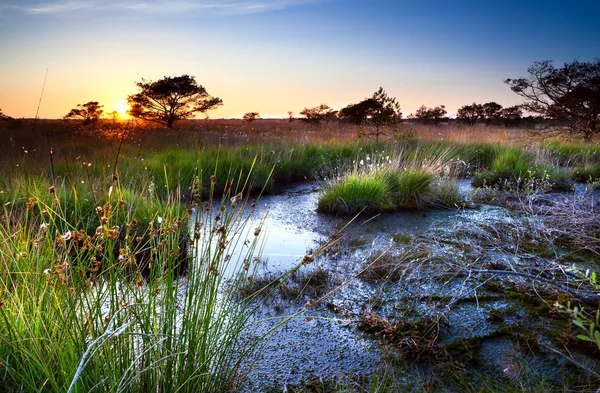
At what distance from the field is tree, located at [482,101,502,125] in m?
36.6

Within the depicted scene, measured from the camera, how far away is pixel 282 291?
354 centimetres

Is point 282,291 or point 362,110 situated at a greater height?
point 362,110

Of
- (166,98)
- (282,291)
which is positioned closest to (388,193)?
(282,291)

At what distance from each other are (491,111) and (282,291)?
43528 millimetres

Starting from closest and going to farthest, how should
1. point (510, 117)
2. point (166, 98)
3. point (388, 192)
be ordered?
point (388, 192) < point (166, 98) < point (510, 117)

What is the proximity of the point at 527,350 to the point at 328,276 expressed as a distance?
1788 mm

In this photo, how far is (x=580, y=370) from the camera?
2408 mm

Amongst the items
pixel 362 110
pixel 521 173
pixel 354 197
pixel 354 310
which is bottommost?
pixel 354 310

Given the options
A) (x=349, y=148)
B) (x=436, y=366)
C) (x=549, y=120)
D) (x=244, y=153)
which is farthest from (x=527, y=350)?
(x=549, y=120)

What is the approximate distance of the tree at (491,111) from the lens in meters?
39.7

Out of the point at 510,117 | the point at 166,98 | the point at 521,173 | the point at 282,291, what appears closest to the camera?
the point at 282,291

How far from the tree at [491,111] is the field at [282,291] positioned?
3659 cm

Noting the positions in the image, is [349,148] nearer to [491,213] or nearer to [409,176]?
[409,176]

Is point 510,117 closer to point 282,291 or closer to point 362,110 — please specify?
point 362,110
